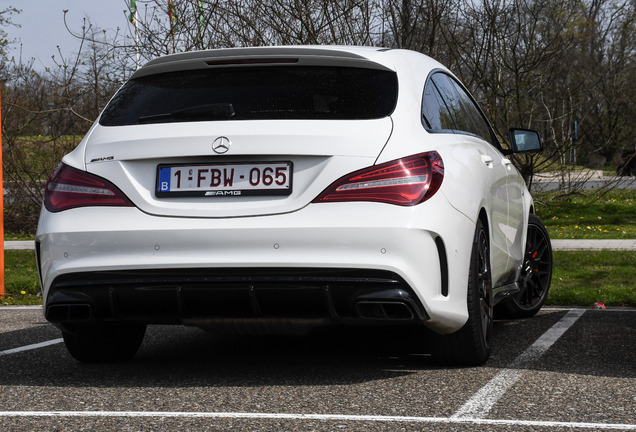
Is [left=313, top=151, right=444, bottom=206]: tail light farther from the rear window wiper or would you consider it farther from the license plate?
the rear window wiper

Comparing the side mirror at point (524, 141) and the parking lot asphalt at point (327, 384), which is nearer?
the parking lot asphalt at point (327, 384)

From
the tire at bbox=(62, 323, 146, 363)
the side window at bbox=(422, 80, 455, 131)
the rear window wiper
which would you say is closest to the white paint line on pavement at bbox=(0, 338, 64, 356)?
the tire at bbox=(62, 323, 146, 363)

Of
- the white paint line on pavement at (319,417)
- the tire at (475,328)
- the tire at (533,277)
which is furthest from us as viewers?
the tire at (533,277)

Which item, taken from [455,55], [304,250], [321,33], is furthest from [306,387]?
[455,55]

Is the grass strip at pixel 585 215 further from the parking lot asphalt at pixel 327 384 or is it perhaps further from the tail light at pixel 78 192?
the tail light at pixel 78 192

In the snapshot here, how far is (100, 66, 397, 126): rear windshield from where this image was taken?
491 cm

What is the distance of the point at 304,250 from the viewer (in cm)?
455

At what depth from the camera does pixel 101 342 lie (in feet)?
18.4

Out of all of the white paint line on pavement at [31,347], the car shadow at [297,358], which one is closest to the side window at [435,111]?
the car shadow at [297,358]

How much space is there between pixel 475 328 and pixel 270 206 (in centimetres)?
127

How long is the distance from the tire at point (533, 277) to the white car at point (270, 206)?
93.4 inches

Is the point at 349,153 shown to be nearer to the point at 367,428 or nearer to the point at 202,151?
the point at 202,151

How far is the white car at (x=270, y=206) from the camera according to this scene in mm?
4574

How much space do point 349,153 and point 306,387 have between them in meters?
1.11
